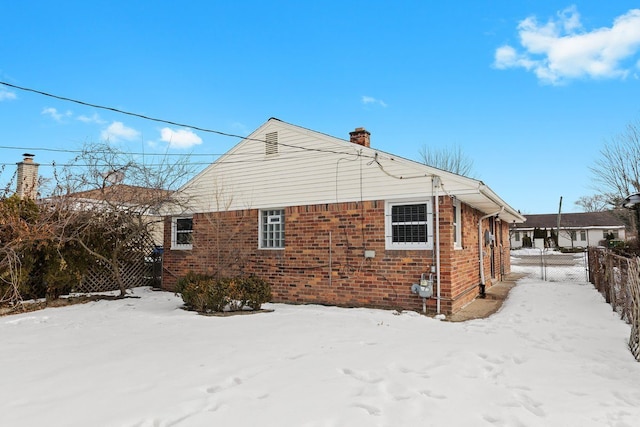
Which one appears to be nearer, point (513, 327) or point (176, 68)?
point (513, 327)

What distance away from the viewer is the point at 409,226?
8719mm

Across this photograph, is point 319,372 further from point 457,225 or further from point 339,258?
point 457,225

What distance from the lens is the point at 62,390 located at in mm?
3836

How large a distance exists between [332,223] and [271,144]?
316 centimetres

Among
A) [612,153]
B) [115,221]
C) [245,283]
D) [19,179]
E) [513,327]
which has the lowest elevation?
[513,327]

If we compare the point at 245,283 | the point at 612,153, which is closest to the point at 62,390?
the point at 245,283

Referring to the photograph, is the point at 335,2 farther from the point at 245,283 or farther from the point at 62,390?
the point at 62,390

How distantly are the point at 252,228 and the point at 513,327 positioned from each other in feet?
23.6

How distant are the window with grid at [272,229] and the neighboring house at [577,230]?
43.2m

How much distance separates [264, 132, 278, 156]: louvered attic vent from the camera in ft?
35.1

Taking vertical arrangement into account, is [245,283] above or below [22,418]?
above

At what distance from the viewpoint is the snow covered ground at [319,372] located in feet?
10.7

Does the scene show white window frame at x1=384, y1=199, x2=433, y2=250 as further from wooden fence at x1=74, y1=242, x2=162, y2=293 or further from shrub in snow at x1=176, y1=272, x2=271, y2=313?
wooden fence at x1=74, y1=242, x2=162, y2=293

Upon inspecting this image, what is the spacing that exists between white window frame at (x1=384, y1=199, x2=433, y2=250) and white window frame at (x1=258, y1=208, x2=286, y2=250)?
10.5ft
